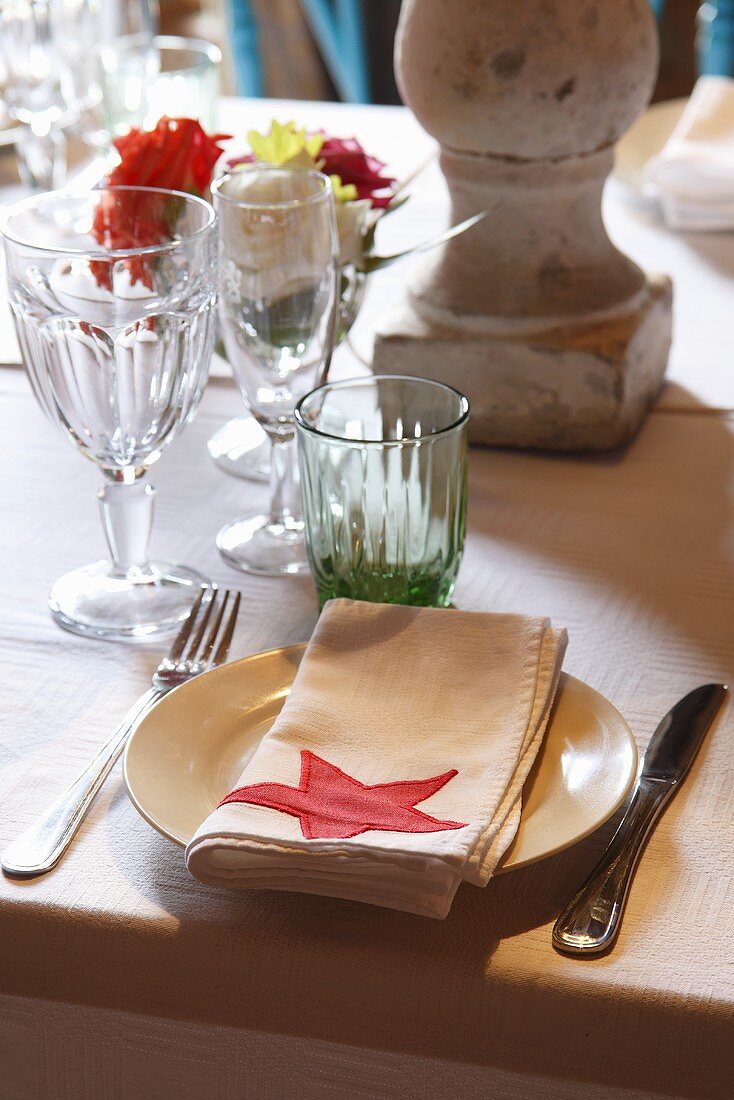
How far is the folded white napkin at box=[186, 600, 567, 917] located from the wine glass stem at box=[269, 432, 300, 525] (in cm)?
20

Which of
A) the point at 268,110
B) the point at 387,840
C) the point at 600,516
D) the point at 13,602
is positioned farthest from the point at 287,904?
the point at 268,110

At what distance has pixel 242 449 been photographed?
861mm

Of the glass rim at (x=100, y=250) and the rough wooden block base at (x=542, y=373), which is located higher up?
the glass rim at (x=100, y=250)

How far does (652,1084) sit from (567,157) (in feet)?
1.99

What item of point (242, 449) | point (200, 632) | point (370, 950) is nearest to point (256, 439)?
point (242, 449)

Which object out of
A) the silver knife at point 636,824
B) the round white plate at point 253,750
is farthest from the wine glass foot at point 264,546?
the silver knife at point 636,824

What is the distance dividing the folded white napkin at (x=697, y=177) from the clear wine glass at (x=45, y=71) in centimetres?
57

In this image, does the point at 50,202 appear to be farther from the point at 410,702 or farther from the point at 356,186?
the point at 410,702

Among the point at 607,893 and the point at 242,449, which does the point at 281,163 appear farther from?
the point at 607,893

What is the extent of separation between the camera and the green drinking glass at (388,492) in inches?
23.8

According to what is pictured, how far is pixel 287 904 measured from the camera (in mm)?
466

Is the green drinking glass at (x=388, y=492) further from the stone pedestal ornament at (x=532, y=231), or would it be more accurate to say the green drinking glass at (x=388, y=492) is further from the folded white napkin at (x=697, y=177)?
the folded white napkin at (x=697, y=177)

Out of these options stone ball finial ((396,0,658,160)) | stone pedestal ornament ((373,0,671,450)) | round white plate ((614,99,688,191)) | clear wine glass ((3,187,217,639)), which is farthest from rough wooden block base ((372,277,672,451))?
round white plate ((614,99,688,191))

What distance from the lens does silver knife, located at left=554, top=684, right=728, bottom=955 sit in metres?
0.45
